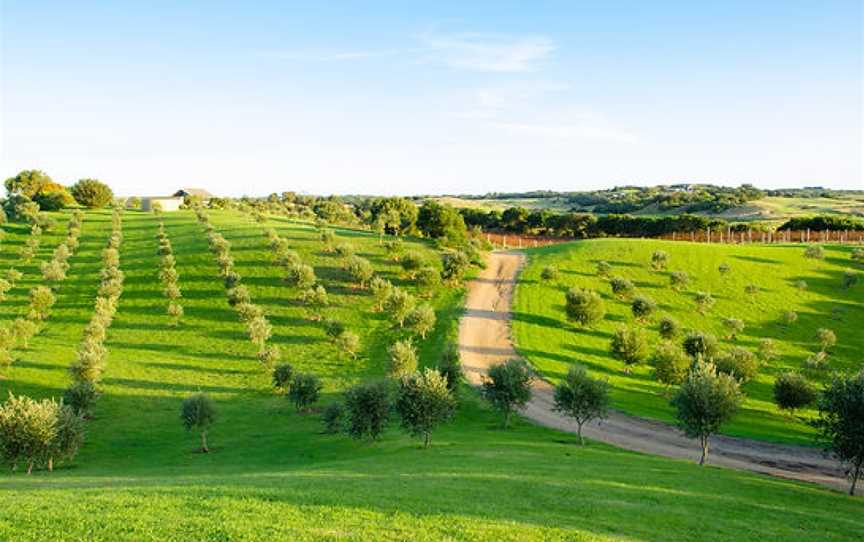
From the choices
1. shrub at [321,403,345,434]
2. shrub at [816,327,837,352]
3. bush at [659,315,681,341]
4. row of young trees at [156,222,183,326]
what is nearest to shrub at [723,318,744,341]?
shrub at [816,327,837,352]

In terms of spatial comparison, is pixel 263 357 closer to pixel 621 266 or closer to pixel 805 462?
pixel 805 462

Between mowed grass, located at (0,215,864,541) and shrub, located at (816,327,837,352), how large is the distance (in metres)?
52.9

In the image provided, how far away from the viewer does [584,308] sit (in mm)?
91438

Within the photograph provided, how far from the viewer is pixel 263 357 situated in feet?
256

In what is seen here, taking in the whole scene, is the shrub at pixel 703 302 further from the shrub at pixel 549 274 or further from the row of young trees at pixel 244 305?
the row of young trees at pixel 244 305

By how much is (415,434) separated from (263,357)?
31.9 metres

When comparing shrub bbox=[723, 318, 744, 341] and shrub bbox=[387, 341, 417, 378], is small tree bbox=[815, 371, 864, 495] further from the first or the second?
shrub bbox=[723, 318, 744, 341]

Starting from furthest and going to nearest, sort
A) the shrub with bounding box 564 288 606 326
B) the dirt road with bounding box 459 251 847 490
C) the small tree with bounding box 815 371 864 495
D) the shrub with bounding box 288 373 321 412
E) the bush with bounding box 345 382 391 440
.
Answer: the shrub with bounding box 564 288 606 326, the shrub with bounding box 288 373 321 412, the bush with bounding box 345 382 391 440, the dirt road with bounding box 459 251 847 490, the small tree with bounding box 815 371 864 495

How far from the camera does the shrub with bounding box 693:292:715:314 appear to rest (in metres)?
99.7

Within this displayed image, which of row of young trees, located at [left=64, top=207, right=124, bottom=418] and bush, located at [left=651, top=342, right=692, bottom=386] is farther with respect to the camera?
bush, located at [left=651, top=342, right=692, bottom=386]

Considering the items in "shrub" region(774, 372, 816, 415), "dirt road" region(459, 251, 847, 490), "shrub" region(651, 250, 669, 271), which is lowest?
"dirt road" region(459, 251, 847, 490)

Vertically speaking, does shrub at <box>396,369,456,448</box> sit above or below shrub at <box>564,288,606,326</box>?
below

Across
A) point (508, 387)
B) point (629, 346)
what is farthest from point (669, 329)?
point (508, 387)

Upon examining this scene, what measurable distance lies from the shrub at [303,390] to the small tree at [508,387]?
19.3m
